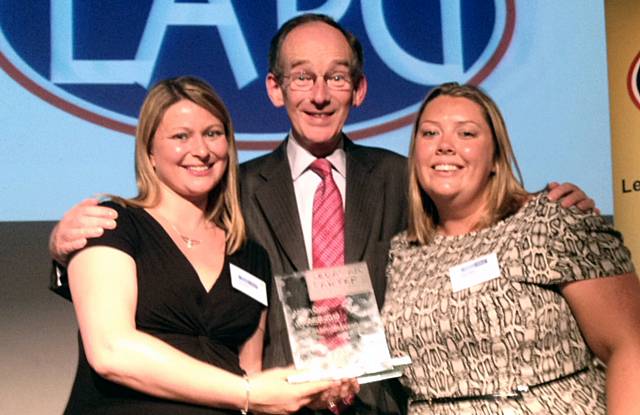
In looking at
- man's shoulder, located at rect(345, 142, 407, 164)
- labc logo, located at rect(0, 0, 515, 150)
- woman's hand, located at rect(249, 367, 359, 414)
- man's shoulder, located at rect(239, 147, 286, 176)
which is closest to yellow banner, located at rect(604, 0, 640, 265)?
labc logo, located at rect(0, 0, 515, 150)

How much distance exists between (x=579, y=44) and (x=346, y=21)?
87 cm

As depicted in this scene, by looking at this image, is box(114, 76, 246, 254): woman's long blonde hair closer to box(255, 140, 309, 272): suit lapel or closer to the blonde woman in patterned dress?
box(255, 140, 309, 272): suit lapel

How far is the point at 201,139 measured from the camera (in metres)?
2.56

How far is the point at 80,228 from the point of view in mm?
2371

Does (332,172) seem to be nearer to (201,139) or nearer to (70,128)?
(201,139)

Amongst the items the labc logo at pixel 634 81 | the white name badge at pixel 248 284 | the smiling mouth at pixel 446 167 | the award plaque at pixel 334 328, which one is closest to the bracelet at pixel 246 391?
the award plaque at pixel 334 328

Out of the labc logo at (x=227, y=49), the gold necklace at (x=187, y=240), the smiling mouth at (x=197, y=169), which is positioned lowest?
the gold necklace at (x=187, y=240)

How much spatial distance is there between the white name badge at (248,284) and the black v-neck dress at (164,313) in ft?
0.06

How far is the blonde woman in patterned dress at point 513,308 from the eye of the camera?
236 cm

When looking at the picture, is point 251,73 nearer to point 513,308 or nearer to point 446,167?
point 446,167

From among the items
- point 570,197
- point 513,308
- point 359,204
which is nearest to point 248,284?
point 359,204

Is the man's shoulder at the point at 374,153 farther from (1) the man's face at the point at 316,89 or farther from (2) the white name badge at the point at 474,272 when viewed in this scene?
(2) the white name badge at the point at 474,272

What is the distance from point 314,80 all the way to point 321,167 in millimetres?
267

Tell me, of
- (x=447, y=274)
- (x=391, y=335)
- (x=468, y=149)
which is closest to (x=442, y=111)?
(x=468, y=149)
